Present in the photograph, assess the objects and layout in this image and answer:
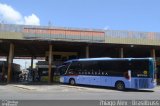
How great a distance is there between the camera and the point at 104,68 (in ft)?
98.1

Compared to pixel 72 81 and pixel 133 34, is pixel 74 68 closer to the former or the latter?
pixel 72 81

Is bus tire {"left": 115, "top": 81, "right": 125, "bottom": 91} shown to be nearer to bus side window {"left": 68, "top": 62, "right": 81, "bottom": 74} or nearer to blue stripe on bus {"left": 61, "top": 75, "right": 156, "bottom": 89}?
blue stripe on bus {"left": 61, "top": 75, "right": 156, "bottom": 89}

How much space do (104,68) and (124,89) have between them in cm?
275

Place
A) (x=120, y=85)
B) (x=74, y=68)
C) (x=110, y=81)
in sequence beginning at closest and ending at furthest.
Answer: (x=120, y=85)
(x=110, y=81)
(x=74, y=68)

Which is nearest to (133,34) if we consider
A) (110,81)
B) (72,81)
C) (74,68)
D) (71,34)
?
(71,34)

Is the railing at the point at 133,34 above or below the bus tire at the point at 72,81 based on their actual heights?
above

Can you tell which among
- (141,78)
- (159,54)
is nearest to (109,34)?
(141,78)

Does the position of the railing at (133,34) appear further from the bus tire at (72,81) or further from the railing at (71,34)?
the bus tire at (72,81)

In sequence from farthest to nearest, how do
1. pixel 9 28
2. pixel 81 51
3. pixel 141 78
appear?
pixel 81 51
pixel 9 28
pixel 141 78

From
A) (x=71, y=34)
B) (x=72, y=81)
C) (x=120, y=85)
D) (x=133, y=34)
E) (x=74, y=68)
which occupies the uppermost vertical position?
(x=133, y=34)

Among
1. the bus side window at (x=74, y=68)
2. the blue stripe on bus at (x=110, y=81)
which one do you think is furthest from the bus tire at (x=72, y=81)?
the bus side window at (x=74, y=68)

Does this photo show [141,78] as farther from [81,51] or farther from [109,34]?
[81,51]

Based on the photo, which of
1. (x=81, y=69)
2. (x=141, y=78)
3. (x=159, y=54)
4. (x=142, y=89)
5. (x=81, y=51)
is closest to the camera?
(x=141, y=78)

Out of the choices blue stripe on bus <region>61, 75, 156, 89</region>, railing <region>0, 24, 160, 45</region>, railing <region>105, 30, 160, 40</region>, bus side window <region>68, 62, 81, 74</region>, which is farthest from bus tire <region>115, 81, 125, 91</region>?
railing <region>105, 30, 160, 40</region>
